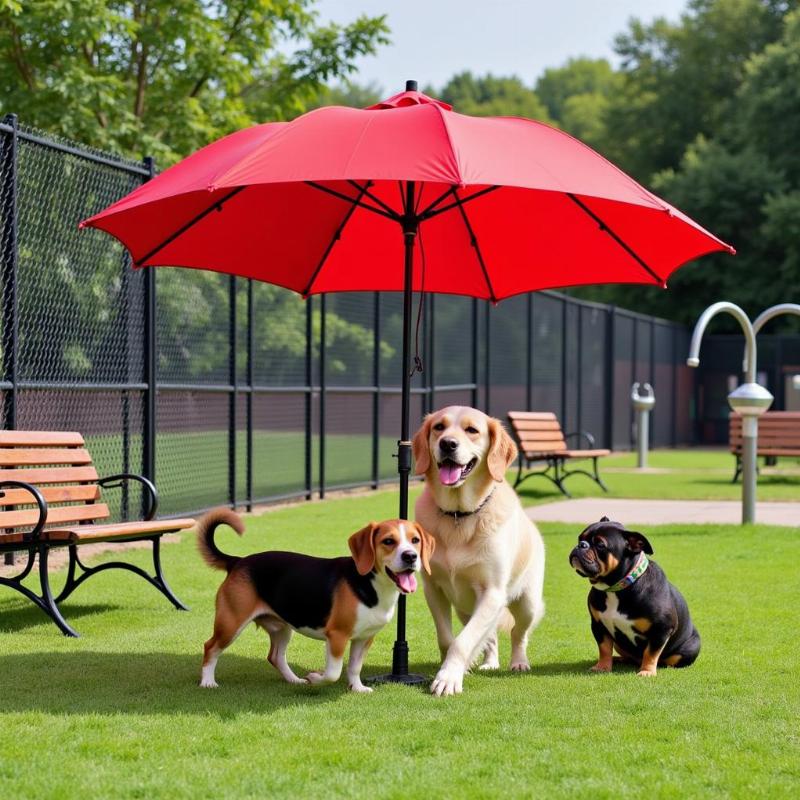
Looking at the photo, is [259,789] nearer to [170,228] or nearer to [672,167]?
[170,228]

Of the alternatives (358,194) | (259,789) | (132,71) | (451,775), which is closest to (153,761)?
(259,789)

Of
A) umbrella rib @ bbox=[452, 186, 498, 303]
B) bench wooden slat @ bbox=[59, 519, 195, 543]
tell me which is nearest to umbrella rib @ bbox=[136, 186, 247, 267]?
umbrella rib @ bbox=[452, 186, 498, 303]

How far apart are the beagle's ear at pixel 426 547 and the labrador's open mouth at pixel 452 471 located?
23 centimetres

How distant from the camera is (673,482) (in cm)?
1877

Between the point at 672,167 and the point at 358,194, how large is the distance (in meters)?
42.5

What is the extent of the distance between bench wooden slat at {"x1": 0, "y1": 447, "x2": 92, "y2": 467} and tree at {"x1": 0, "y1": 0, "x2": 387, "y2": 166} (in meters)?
10.3

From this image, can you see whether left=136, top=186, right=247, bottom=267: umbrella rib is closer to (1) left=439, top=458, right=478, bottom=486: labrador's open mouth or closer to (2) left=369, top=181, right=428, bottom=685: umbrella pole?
(2) left=369, top=181, right=428, bottom=685: umbrella pole

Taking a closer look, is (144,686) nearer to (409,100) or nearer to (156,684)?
(156,684)

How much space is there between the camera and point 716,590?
845 centimetres

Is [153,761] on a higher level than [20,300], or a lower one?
lower

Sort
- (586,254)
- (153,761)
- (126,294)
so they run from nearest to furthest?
(153,761) → (586,254) → (126,294)

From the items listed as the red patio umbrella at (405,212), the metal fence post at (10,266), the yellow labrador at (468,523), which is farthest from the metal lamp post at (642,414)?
the yellow labrador at (468,523)

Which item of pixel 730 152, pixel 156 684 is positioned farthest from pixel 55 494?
pixel 730 152

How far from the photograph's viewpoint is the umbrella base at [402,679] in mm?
5711
